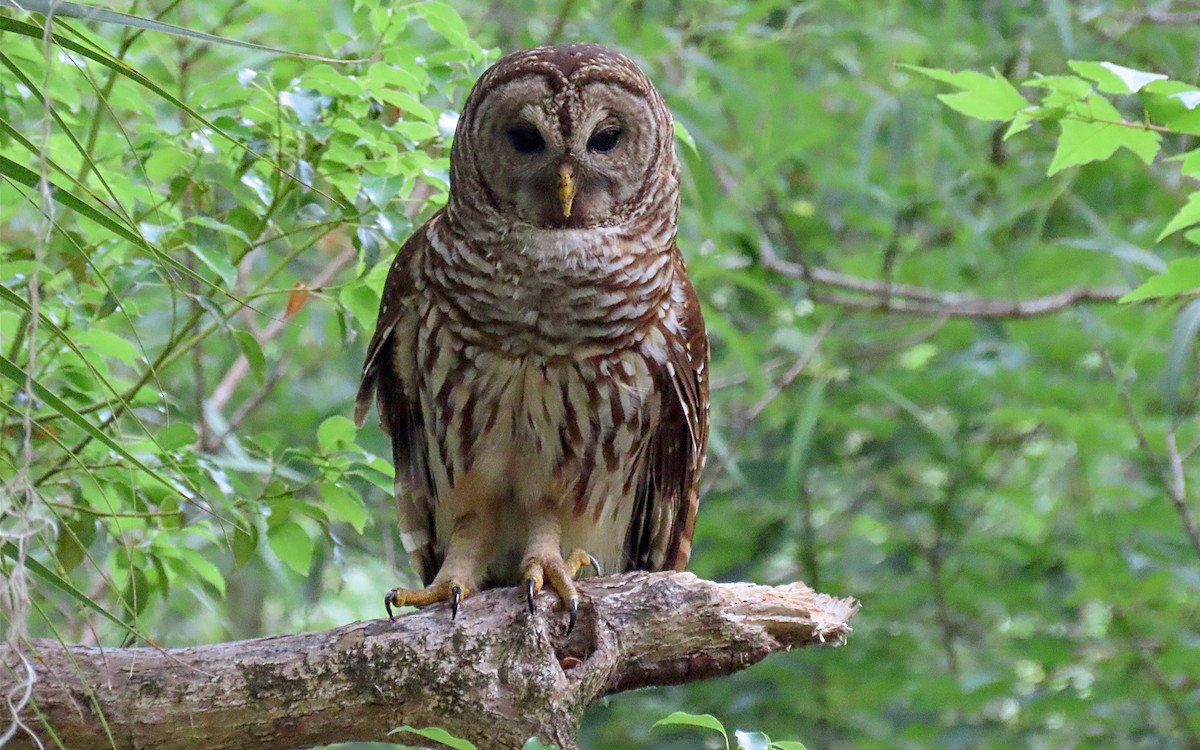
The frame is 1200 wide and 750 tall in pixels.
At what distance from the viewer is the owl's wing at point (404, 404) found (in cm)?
291

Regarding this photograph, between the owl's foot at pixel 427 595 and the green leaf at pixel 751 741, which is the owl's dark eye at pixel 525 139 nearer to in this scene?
the owl's foot at pixel 427 595

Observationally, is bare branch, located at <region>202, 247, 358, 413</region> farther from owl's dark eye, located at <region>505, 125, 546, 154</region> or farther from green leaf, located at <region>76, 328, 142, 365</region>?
green leaf, located at <region>76, 328, 142, 365</region>

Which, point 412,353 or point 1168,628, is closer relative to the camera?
point 412,353

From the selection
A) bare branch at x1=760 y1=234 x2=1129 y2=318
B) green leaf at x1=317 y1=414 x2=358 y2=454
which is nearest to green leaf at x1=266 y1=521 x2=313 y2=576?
green leaf at x1=317 y1=414 x2=358 y2=454

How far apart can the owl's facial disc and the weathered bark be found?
2.83 feet

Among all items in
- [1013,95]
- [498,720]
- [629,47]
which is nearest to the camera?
[1013,95]

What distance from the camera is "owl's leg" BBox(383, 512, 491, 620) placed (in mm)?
2689

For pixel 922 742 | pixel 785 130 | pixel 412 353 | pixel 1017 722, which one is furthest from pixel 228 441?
pixel 1017 722

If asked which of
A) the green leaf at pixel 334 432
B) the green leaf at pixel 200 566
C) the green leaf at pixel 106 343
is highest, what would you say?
the green leaf at pixel 106 343

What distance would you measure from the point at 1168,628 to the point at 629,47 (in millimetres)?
2622

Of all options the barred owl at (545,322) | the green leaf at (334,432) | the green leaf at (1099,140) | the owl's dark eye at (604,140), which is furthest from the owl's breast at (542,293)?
the green leaf at (1099,140)

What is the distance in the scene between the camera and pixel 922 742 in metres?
4.10

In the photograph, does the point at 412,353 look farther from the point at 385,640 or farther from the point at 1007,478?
the point at 1007,478

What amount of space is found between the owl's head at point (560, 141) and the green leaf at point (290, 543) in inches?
32.5
